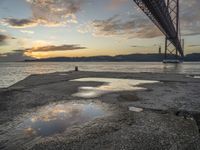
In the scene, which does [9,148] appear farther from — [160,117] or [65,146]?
[160,117]

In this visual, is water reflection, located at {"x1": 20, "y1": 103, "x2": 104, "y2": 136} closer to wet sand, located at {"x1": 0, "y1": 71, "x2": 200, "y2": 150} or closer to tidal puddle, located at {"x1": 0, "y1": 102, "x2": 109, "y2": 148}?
tidal puddle, located at {"x1": 0, "y1": 102, "x2": 109, "y2": 148}

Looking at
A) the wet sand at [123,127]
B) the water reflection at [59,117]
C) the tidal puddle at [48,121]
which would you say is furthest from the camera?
the water reflection at [59,117]

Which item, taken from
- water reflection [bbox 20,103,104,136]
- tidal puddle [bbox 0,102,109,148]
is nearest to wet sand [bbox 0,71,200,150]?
tidal puddle [bbox 0,102,109,148]

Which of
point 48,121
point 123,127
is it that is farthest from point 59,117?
point 123,127

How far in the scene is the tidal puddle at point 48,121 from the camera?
605 cm

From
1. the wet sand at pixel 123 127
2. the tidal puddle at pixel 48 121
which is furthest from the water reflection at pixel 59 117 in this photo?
the wet sand at pixel 123 127

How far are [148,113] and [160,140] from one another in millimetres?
2605

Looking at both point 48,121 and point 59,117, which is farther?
point 59,117

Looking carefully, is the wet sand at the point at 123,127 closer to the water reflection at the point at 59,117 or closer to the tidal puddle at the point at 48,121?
the tidal puddle at the point at 48,121

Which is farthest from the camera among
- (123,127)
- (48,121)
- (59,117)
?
(59,117)

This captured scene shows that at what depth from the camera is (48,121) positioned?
7516 millimetres

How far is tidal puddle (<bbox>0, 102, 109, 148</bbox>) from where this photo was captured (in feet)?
19.9

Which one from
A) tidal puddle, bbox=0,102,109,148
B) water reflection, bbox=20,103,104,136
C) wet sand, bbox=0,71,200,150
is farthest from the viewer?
water reflection, bbox=20,103,104,136

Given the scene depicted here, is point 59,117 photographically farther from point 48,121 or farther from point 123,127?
point 123,127
